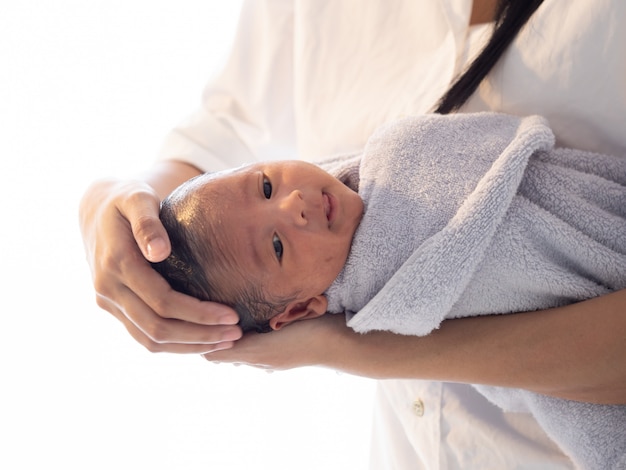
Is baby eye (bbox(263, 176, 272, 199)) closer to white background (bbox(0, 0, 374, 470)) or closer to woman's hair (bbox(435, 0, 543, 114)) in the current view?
woman's hair (bbox(435, 0, 543, 114))

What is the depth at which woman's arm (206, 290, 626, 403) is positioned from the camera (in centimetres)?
81

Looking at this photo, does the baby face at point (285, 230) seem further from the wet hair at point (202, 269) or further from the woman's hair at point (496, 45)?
the woman's hair at point (496, 45)

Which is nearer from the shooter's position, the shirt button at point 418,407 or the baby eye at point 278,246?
the baby eye at point 278,246

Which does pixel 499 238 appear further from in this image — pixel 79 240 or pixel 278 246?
pixel 79 240

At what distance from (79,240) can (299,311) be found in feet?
3.11

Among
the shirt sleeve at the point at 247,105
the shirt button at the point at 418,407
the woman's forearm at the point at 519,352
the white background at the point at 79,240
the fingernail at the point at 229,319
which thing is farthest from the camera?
the white background at the point at 79,240

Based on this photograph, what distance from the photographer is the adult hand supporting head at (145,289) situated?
2.95 feet

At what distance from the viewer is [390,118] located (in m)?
1.13

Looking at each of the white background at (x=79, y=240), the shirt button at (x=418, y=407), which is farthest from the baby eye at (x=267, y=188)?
the white background at (x=79, y=240)

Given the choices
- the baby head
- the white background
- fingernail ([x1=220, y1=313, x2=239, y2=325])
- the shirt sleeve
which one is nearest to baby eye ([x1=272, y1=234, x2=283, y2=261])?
the baby head

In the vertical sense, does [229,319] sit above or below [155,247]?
below

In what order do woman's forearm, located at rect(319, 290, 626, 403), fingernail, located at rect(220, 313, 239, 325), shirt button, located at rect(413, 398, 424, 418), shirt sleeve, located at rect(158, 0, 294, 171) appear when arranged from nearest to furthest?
woman's forearm, located at rect(319, 290, 626, 403) → fingernail, located at rect(220, 313, 239, 325) → shirt button, located at rect(413, 398, 424, 418) → shirt sleeve, located at rect(158, 0, 294, 171)

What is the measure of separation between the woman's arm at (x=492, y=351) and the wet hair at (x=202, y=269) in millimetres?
54

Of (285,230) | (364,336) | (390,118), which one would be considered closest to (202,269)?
(285,230)
